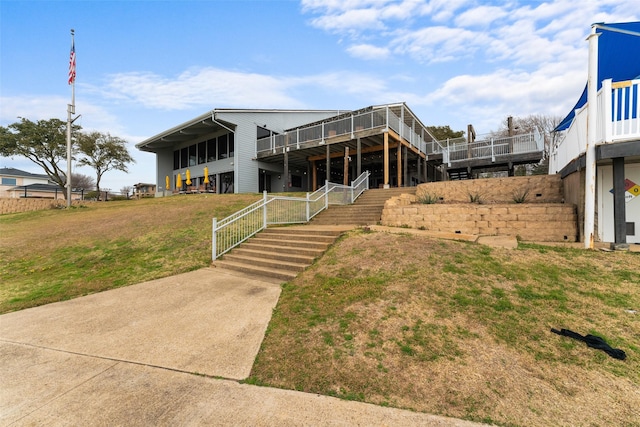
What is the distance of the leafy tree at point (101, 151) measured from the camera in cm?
2556

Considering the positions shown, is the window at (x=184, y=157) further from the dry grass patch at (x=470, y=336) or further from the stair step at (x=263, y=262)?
the dry grass patch at (x=470, y=336)

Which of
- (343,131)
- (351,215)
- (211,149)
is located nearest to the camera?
(351,215)

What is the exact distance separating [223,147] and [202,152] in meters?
Result: 3.23

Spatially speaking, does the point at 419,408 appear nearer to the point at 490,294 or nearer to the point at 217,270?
the point at 490,294

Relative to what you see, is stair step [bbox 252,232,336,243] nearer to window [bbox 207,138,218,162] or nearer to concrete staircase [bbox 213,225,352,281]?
concrete staircase [bbox 213,225,352,281]

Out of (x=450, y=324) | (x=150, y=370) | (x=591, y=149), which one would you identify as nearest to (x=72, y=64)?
(x=150, y=370)

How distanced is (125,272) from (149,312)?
3.22 metres

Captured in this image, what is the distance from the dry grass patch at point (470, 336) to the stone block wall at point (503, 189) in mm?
3202

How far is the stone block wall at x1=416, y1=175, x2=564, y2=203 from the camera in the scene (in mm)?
7809

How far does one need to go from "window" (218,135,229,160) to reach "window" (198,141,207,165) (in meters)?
2.19

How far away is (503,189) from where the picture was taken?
8500 mm

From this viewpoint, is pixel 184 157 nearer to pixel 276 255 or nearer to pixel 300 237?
pixel 300 237

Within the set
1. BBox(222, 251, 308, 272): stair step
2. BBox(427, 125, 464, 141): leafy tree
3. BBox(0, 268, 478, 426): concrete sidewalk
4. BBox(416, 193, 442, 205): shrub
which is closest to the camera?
BBox(0, 268, 478, 426): concrete sidewalk

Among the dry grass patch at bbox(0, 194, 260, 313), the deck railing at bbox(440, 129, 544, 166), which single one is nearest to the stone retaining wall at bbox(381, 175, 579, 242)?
the dry grass patch at bbox(0, 194, 260, 313)
